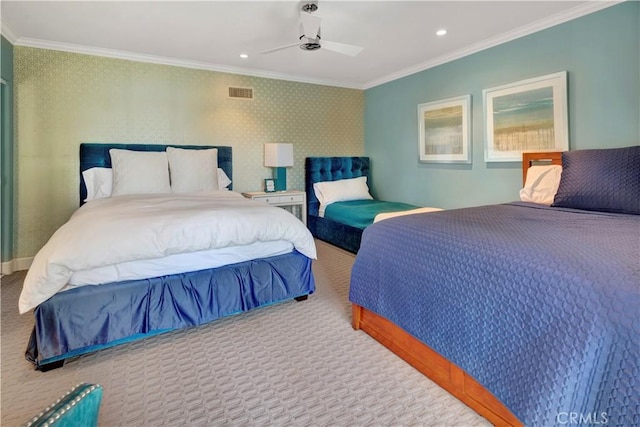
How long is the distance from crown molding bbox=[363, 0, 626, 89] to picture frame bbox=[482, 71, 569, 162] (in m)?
0.46

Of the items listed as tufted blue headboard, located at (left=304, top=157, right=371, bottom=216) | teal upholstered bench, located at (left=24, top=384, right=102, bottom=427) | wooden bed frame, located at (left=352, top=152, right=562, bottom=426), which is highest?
tufted blue headboard, located at (left=304, top=157, right=371, bottom=216)

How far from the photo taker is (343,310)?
107 inches

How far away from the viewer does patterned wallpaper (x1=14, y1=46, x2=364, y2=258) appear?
368 centimetres

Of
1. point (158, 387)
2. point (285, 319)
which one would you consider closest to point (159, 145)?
point (285, 319)

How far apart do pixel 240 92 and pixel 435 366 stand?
4.20 m

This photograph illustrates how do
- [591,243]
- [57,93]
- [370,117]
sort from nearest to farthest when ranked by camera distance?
[591,243], [57,93], [370,117]

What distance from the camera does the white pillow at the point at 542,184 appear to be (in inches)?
111

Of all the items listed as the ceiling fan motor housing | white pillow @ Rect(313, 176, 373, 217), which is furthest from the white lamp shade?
the ceiling fan motor housing

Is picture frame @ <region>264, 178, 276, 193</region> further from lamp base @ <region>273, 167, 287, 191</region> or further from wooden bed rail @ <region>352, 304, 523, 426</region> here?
wooden bed rail @ <region>352, 304, 523, 426</region>

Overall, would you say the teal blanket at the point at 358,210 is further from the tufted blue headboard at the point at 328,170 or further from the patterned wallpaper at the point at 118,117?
the patterned wallpaper at the point at 118,117

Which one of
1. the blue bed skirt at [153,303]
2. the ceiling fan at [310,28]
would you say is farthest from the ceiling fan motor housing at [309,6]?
the blue bed skirt at [153,303]

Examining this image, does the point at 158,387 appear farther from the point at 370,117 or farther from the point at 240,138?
the point at 370,117

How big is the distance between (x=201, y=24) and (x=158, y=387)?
3.06m

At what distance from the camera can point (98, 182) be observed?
12.2 ft
